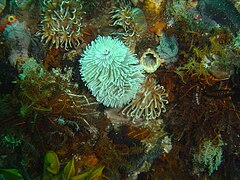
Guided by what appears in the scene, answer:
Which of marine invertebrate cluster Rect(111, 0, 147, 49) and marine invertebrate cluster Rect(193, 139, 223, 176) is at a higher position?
marine invertebrate cluster Rect(111, 0, 147, 49)

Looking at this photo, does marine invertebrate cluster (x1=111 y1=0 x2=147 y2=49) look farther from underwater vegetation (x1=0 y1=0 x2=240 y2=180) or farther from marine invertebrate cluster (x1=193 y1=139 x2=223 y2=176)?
marine invertebrate cluster (x1=193 y1=139 x2=223 y2=176)

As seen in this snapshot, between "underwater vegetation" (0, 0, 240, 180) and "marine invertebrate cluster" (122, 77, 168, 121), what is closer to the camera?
"underwater vegetation" (0, 0, 240, 180)

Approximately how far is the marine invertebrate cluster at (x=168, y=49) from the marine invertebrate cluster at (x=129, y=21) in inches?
13.8

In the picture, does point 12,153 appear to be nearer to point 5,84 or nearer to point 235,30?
point 5,84

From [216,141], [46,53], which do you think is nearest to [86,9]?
[46,53]

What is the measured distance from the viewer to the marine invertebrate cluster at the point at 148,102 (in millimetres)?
3830

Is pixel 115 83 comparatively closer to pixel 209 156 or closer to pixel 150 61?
pixel 150 61

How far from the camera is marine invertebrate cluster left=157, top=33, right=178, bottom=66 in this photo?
3.70m

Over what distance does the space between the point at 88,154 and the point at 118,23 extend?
6.56 ft

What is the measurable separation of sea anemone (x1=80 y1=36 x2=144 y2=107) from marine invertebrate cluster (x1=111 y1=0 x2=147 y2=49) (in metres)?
0.29

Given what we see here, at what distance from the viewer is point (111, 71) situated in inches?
135


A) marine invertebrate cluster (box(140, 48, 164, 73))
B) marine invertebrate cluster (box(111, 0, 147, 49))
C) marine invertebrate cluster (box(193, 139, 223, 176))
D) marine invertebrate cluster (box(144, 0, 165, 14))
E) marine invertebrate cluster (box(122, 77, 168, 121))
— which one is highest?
marine invertebrate cluster (box(144, 0, 165, 14))

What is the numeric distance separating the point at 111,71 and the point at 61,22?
107 cm

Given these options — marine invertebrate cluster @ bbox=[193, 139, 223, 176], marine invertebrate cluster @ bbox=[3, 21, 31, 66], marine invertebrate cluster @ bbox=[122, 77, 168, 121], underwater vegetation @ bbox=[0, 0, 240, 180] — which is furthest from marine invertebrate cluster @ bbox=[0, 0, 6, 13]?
marine invertebrate cluster @ bbox=[193, 139, 223, 176]
